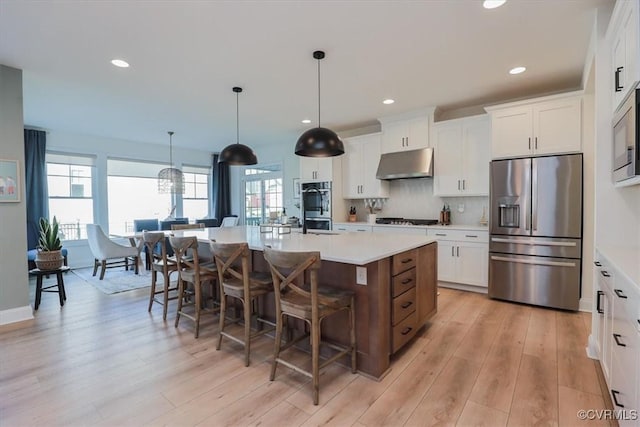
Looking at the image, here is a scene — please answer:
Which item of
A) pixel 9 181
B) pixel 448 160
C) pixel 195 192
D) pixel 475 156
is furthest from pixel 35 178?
pixel 475 156

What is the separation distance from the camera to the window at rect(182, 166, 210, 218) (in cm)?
798

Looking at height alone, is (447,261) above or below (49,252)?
below

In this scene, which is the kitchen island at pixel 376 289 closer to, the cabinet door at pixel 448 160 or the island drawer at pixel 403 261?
the island drawer at pixel 403 261

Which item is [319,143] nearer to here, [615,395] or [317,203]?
[615,395]

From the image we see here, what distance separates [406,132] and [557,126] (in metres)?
1.97

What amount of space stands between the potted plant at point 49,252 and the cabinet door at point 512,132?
568 centimetres

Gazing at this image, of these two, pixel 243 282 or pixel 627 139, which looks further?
pixel 243 282

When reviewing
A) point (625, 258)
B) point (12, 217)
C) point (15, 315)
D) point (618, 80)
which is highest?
point (618, 80)

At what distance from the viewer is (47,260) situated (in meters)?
3.67

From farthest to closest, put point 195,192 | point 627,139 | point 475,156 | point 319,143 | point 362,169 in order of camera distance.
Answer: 1. point 195,192
2. point 362,169
3. point 475,156
4. point 319,143
5. point 627,139

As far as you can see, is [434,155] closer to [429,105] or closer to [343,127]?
[429,105]

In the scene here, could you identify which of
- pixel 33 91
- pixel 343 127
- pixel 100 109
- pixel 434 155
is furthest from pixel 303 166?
pixel 33 91

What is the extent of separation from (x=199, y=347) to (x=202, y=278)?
2.06ft

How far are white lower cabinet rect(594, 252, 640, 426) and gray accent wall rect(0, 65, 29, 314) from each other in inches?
196
